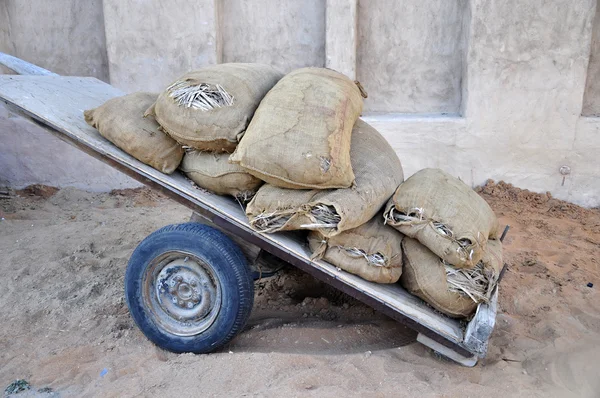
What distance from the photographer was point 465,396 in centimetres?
264

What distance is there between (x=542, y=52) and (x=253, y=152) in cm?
404

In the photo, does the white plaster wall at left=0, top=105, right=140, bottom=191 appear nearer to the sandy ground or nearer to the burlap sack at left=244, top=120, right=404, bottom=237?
the sandy ground

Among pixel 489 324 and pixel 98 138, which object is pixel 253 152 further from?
pixel 489 324

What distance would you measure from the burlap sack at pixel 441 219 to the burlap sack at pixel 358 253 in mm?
151

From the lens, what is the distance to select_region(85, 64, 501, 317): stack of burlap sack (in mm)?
2674

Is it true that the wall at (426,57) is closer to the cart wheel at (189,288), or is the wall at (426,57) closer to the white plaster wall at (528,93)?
the white plaster wall at (528,93)

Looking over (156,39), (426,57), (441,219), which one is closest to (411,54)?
(426,57)

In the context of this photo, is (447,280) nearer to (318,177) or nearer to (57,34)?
(318,177)

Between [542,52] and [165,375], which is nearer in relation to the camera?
[165,375]

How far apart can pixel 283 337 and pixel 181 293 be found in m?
0.64

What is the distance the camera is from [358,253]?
2781 millimetres

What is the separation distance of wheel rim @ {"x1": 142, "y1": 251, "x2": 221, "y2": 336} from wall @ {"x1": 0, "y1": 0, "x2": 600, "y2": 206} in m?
3.37

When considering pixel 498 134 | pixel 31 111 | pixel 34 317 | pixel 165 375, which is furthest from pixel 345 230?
pixel 498 134

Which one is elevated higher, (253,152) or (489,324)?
(253,152)
